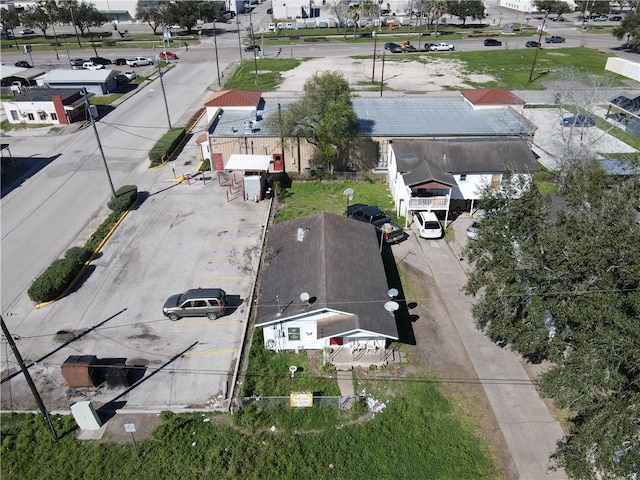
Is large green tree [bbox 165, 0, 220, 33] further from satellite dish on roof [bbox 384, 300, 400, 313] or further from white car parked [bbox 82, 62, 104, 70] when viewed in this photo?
satellite dish on roof [bbox 384, 300, 400, 313]

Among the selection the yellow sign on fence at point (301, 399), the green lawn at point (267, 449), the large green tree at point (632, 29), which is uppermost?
the large green tree at point (632, 29)

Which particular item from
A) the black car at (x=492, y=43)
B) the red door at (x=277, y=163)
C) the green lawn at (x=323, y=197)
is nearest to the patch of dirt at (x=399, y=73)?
the black car at (x=492, y=43)

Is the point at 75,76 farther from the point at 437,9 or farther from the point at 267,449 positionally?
the point at 437,9

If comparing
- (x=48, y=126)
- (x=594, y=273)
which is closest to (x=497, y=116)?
(x=594, y=273)

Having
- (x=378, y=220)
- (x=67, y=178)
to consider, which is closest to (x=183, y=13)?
(x=67, y=178)

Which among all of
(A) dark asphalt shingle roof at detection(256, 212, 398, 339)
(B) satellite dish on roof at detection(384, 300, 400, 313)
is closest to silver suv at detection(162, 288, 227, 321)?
(A) dark asphalt shingle roof at detection(256, 212, 398, 339)

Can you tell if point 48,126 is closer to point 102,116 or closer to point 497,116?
point 102,116

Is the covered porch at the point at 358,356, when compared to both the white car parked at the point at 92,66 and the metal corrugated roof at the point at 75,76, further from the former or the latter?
the white car parked at the point at 92,66

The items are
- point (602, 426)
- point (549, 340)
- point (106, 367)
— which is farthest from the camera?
point (106, 367)
